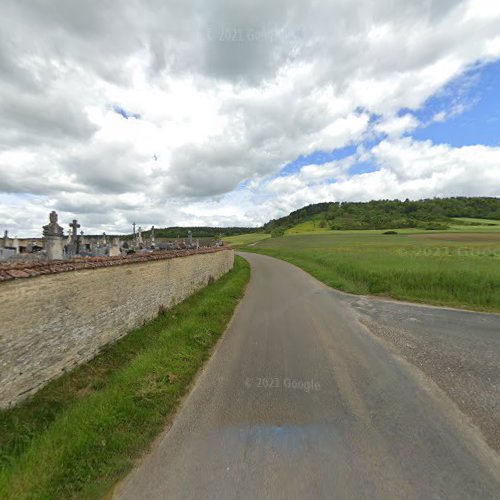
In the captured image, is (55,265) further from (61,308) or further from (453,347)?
(453,347)

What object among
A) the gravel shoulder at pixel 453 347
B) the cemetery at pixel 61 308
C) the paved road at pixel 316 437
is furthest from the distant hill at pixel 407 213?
the cemetery at pixel 61 308

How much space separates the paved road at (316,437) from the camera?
2979 millimetres

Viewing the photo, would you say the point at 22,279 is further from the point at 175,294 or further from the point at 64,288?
the point at 175,294

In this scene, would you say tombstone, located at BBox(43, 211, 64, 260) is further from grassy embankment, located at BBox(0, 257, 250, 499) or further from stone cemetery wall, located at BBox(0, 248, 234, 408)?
grassy embankment, located at BBox(0, 257, 250, 499)

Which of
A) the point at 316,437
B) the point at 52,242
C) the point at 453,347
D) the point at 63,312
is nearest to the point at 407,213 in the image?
the point at 453,347

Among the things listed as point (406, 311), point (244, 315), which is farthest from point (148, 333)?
point (406, 311)

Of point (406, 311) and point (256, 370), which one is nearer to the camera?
point (256, 370)

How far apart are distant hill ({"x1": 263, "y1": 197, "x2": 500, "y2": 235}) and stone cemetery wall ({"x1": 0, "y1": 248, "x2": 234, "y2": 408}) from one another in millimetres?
94700

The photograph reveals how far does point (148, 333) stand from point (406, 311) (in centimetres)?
914

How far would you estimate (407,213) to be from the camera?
116m

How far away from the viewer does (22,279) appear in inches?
191

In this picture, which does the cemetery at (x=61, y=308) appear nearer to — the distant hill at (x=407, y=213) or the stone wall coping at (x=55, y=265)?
the stone wall coping at (x=55, y=265)

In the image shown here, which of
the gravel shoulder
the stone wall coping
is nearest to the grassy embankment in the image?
the stone wall coping

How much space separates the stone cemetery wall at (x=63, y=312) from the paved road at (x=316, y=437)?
303 cm
